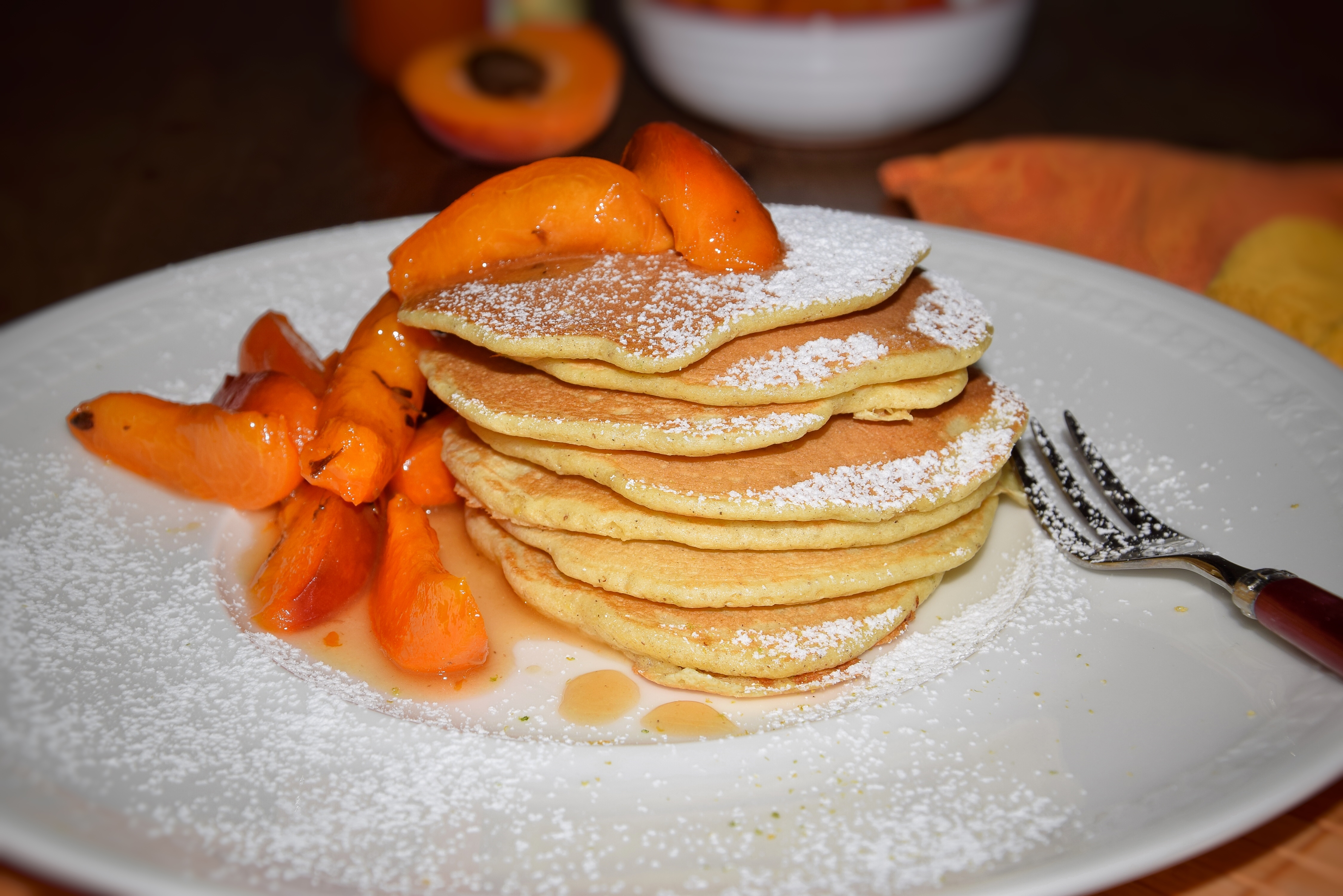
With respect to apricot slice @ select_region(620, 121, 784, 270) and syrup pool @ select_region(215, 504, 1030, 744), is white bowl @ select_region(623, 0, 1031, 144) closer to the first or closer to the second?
apricot slice @ select_region(620, 121, 784, 270)

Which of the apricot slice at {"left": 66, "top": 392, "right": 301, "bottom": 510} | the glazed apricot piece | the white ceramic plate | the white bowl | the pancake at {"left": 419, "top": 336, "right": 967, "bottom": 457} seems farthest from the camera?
the white bowl

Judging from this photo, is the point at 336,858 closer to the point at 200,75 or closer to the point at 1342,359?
the point at 1342,359

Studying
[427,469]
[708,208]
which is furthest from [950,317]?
[427,469]

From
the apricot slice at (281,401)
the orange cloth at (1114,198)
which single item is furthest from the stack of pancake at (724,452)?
the orange cloth at (1114,198)

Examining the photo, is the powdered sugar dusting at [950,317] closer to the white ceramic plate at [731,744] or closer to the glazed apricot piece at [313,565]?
the white ceramic plate at [731,744]

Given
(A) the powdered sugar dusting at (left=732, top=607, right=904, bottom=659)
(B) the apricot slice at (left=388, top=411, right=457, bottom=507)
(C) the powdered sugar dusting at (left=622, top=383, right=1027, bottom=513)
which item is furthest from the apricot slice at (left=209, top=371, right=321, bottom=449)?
(A) the powdered sugar dusting at (left=732, top=607, right=904, bottom=659)

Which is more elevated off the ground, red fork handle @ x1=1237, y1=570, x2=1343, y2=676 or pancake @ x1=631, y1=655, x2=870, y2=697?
red fork handle @ x1=1237, y1=570, x2=1343, y2=676

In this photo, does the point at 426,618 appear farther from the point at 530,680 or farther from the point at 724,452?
the point at 724,452

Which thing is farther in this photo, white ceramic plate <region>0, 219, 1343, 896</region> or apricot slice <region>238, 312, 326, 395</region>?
apricot slice <region>238, 312, 326, 395</region>
